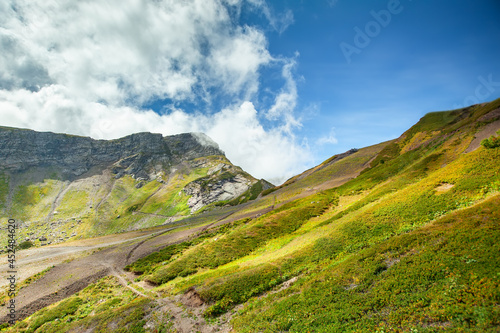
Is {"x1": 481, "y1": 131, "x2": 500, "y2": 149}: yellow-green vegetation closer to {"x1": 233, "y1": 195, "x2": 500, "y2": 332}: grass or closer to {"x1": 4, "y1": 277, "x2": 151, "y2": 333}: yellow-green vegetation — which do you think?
{"x1": 233, "y1": 195, "x2": 500, "y2": 332}: grass

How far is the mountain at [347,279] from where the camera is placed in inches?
547

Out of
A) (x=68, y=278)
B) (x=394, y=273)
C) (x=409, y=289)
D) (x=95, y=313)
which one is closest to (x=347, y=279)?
(x=394, y=273)

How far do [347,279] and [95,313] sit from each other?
3525 cm

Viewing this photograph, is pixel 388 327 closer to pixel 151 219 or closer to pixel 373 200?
pixel 373 200

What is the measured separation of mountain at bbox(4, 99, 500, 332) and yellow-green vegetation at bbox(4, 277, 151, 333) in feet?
0.66

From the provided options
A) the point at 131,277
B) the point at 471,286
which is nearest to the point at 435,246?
the point at 471,286

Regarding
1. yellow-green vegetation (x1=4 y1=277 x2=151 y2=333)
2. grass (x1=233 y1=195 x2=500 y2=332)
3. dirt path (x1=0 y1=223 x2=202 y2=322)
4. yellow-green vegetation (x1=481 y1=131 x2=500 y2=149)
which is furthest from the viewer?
dirt path (x1=0 y1=223 x2=202 y2=322)

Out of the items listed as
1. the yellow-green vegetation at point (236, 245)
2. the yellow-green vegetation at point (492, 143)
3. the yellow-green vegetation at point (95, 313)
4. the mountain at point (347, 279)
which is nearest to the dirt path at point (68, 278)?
the mountain at point (347, 279)

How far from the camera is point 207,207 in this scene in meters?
196

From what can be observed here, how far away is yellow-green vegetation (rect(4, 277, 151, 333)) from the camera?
25230 mm

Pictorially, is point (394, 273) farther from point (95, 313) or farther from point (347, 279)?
point (95, 313)

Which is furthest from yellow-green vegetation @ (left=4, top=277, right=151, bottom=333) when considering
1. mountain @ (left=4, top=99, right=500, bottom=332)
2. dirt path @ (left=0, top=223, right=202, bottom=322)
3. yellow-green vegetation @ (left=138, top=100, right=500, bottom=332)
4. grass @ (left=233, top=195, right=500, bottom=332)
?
grass @ (left=233, top=195, right=500, bottom=332)

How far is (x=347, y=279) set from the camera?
19.5m

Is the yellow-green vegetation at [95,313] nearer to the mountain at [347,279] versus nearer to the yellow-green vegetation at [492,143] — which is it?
the mountain at [347,279]
